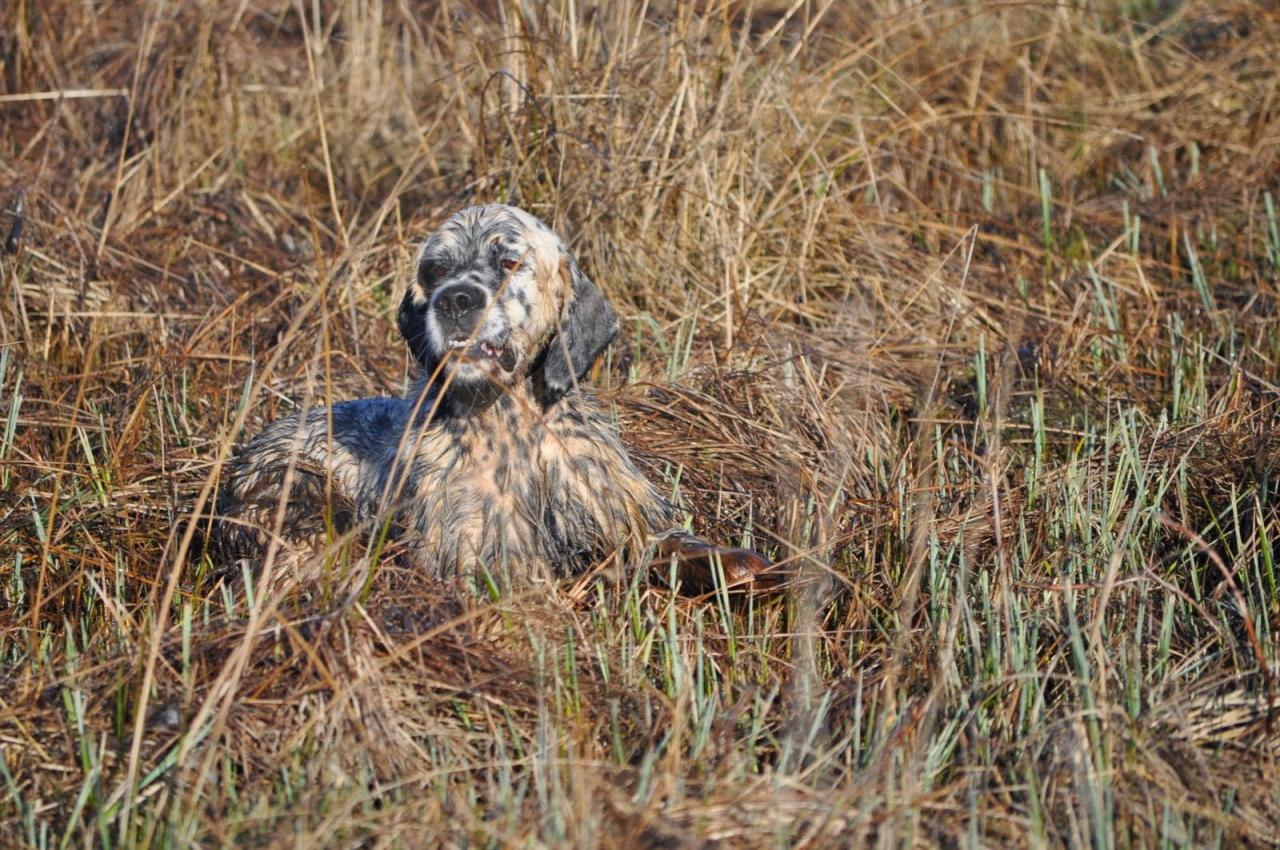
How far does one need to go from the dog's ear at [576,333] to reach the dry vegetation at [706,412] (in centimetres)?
55

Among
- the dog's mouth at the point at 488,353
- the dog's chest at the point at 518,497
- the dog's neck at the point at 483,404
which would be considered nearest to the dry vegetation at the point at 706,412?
the dog's chest at the point at 518,497

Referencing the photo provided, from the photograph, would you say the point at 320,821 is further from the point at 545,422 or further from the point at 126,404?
the point at 126,404

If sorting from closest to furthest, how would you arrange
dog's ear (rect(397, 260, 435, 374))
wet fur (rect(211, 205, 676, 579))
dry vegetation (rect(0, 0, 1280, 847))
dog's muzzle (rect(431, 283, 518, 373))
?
1. dry vegetation (rect(0, 0, 1280, 847))
2. dog's muzzle (rect(431, 283, 518, 373))
3. wet fur (rect(211, 205, 676, 579))
4. dog's ear (rect(397, 260, 435, 374))

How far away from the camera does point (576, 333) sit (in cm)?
445

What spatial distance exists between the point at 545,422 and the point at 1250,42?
442cm

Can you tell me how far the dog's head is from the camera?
165 inches

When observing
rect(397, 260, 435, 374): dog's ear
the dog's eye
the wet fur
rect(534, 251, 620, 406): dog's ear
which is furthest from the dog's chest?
the dog's eye

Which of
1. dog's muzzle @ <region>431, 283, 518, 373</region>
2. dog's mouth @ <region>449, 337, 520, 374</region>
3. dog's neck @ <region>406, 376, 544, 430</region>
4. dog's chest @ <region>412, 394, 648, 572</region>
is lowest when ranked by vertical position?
dog's chest @ <region>412, 394, 648, 572</region>

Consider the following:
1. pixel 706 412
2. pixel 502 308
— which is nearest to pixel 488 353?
pixel 502 308

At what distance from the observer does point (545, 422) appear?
4.41 m

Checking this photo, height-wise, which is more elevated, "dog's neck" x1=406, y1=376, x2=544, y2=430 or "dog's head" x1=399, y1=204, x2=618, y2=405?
"dog's head" x1=399, y1=204, x2=618, y2=405

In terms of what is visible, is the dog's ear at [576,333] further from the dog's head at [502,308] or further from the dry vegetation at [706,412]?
the dry vegetation at [706,412]

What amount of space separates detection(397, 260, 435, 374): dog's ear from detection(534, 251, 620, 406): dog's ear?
0.34 metres

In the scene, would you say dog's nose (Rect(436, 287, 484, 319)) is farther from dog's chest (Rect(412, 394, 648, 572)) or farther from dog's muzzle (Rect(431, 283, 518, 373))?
dog's chest (Rect(412, 394, 648, 572))
